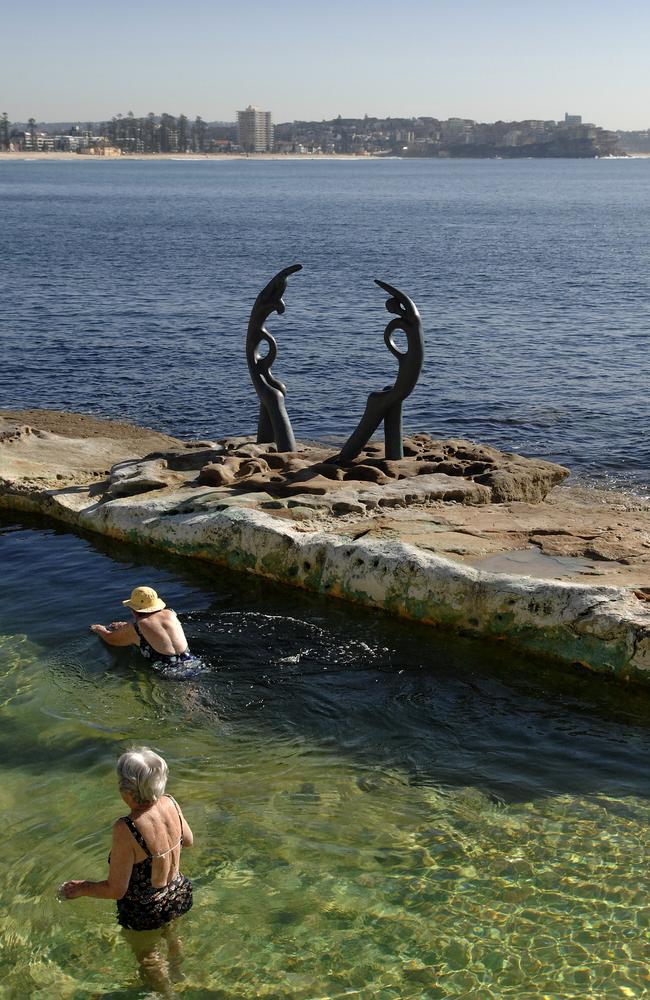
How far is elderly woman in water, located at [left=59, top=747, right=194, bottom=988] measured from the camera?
654cm

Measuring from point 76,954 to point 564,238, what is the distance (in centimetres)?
6758

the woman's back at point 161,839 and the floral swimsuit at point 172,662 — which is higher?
the woman's back at point 161,839

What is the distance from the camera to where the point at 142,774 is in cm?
647

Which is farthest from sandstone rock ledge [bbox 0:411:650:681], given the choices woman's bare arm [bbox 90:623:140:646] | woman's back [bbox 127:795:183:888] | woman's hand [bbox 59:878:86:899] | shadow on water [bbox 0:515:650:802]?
woman's hand [bbox 59:878:86:899]

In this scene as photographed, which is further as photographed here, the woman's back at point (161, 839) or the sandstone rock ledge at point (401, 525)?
the sandstone rock ledge at point (401, 525)

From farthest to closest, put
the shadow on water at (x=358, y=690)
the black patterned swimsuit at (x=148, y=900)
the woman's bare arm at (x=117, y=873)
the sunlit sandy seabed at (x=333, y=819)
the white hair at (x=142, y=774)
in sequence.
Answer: the shadow on water at (x=358, y=690) < the sunlit sandy seabed at (x=333, y=819) < the black patterned swimsuit at (x=148, y=900) < the woman's bare arm at (x=117, y=873) < the white hair at (x=142, y=774)

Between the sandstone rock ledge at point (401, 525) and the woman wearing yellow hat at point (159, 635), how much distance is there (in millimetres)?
2278

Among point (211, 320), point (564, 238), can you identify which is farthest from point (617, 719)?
point (564, 238)

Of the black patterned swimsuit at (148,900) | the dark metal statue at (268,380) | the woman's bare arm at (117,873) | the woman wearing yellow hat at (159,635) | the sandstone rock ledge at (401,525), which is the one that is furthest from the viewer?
the dark metal statue at (268,380)

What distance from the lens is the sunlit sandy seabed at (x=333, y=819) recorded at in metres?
7.04

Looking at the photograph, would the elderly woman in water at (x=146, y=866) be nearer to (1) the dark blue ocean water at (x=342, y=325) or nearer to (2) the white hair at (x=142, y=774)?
(2) the white hair at (x=142, y=774)

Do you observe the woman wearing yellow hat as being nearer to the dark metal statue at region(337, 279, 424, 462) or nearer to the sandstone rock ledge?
the sandstone rock ledge

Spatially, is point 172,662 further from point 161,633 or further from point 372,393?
point 372,393

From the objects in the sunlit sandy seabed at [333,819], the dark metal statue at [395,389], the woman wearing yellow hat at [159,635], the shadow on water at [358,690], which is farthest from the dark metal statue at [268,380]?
the woman wearing yellow hat at [159,635]
